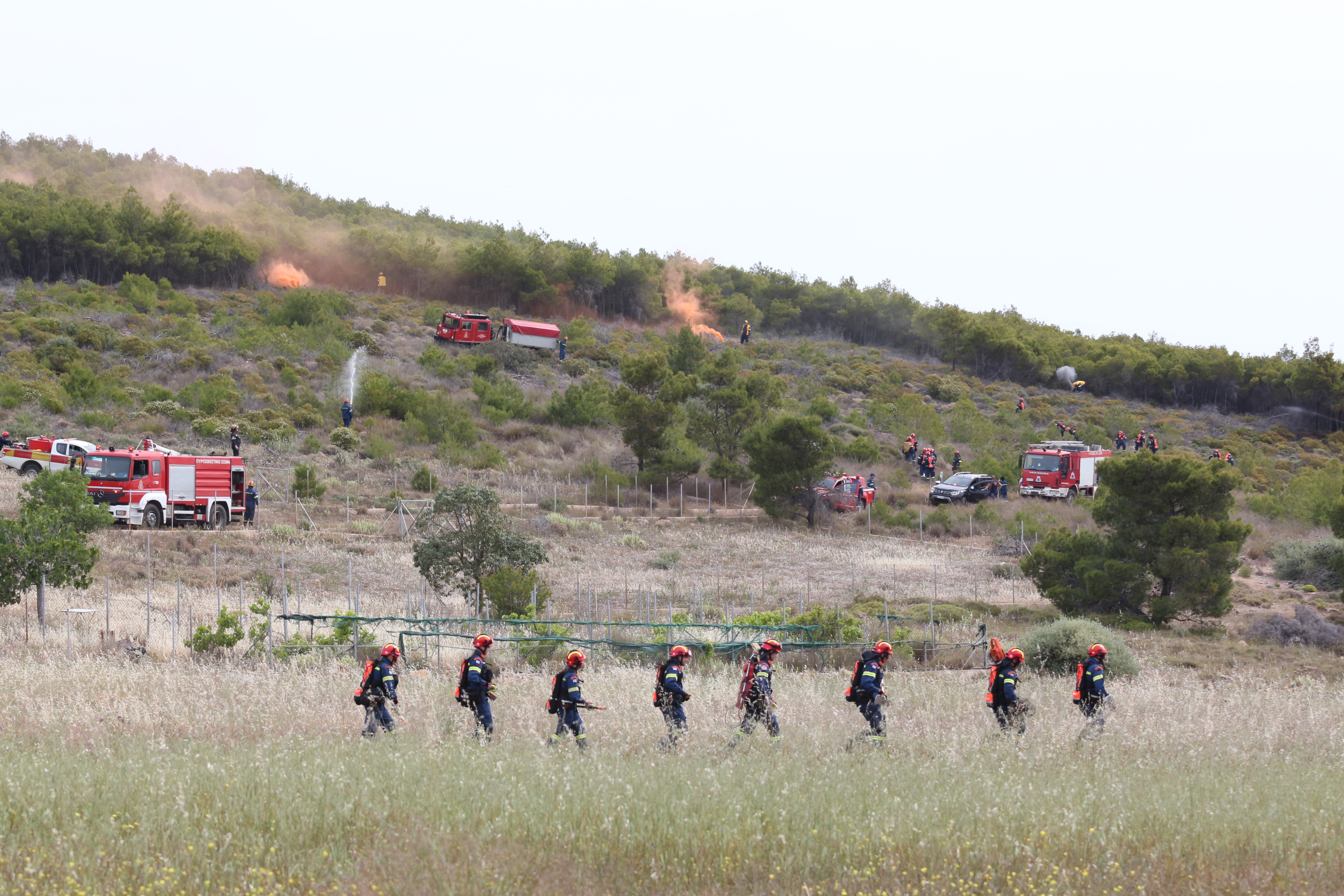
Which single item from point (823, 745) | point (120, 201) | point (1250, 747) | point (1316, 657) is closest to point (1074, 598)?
point (1316, 657)

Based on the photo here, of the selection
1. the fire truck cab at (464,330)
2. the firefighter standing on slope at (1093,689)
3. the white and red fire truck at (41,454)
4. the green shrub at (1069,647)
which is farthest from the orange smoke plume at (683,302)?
the firefighter standing on slope at (1093,689)

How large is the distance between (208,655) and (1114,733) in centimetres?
1204

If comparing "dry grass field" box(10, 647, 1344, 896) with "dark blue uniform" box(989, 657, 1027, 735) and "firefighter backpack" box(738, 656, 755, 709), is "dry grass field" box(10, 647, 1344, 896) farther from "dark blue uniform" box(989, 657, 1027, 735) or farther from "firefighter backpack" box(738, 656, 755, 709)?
"firefighter backpack" box(738, 656, 755, 709)

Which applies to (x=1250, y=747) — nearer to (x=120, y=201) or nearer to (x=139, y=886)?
(x=139, y=886)

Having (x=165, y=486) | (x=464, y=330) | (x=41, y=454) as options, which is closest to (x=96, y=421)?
(x=41, y=454)

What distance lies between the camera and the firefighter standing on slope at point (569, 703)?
10250 millimetres

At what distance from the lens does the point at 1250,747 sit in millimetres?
11289

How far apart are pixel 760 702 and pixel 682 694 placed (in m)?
0.80

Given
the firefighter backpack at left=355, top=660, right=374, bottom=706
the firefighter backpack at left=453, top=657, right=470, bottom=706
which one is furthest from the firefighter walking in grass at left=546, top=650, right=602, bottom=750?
the firefighter backpack at left=355, top=660, right=374, bottom=706

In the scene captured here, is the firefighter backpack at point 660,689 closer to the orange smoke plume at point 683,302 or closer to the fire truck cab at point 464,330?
the fire truck cab at point 464,330

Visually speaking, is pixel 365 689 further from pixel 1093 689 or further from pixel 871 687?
pixel 1093 689

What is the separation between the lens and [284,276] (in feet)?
277

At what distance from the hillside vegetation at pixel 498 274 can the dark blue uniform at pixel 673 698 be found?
74119 mm

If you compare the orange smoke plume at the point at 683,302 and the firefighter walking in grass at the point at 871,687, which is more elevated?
the orange smoke plume at the point at 683,302
